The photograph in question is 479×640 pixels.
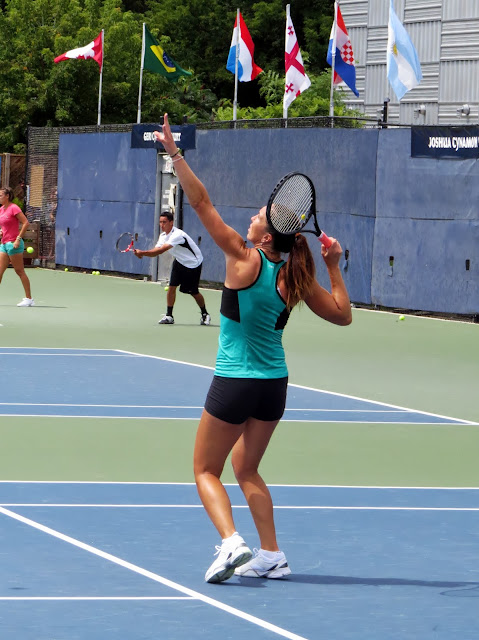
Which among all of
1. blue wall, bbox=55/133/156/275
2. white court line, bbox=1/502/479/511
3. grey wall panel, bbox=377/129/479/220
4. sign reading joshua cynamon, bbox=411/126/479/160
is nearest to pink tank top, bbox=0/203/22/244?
grey wall panel, bbox=377/129/479/220

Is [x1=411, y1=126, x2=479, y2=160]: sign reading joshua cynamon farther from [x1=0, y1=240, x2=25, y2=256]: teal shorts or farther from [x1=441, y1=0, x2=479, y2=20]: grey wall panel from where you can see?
[x1=441, y1=0, x2=479, y2=20]: grey wall panel

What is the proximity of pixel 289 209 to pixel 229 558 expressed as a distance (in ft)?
4.95

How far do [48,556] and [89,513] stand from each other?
113cm

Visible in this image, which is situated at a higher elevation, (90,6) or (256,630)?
(90,6)

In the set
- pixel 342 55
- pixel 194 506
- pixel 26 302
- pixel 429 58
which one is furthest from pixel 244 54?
pixel 194 506

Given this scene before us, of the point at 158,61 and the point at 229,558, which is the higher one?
the point at 158,61

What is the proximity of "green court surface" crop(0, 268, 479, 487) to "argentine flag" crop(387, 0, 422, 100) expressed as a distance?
4.99 meters

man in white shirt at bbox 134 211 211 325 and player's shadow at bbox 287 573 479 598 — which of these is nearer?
player's shadow at bbox 287 573 479 598

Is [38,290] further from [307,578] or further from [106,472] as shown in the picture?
[307,578]

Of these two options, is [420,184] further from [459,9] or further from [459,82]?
[459,9]

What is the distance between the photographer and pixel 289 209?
6.61 m

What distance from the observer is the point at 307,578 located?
6812 mm

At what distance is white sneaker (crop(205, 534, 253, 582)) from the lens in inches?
254

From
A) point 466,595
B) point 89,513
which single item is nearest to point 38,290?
point 89,513
